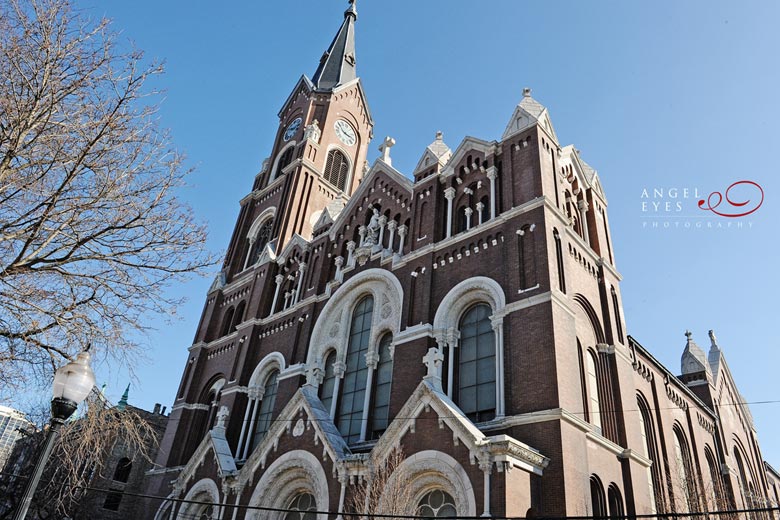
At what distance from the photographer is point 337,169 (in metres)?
35.8

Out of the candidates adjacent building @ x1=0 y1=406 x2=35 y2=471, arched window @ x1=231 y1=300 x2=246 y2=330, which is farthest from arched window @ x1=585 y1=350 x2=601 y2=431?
arched window @ x1=231 y1=300 x2=246 y2=330

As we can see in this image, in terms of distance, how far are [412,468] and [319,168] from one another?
22.6 m

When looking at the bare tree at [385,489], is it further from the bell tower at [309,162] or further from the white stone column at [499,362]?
the bell tower at [309,162]

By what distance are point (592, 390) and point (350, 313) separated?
9.46m

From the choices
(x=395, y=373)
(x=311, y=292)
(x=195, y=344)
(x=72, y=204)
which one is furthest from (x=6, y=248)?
(x=195, y=344)

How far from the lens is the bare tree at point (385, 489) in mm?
13328

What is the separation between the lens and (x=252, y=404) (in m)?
24.1

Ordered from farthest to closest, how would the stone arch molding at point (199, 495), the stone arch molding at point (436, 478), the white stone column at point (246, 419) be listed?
the white stone column at point (246, 419)
the stone arch molding at point (199, 495)
the stone arch molding at point (436, 478)

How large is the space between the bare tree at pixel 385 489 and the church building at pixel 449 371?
0.08 m

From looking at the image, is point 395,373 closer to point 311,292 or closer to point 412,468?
point 412,468

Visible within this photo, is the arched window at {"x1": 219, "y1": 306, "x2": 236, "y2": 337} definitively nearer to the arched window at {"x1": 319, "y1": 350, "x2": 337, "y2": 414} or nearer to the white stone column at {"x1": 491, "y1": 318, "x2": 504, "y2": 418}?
the arched window at {"x1": 319, "y1": 350, "x2": 337, "y2": 414}

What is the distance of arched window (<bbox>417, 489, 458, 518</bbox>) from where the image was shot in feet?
45.4

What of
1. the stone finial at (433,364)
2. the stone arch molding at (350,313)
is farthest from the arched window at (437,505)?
the stone arch molding at (350,313)

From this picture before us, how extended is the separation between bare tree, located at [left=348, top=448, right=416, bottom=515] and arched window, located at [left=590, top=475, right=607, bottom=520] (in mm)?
4793
